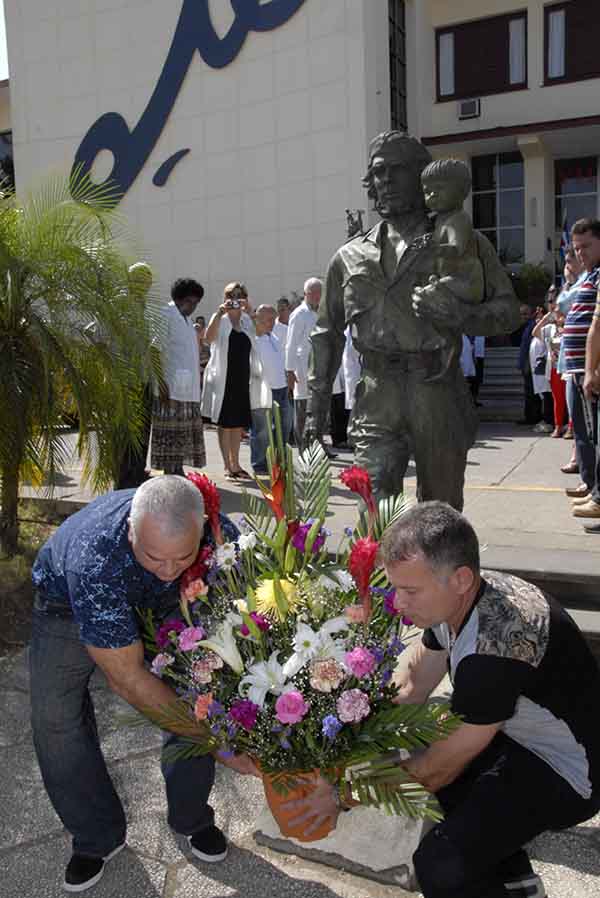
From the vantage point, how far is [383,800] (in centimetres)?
199

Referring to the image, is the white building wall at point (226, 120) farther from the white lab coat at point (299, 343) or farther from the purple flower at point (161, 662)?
the purple flower at point (161, 662)

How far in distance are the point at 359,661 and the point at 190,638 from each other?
1.49 feet

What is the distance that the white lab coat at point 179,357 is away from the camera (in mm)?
6680

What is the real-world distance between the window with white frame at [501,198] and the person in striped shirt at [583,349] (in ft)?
43.7

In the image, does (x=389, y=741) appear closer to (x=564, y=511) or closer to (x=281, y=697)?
(x=281, y=697)

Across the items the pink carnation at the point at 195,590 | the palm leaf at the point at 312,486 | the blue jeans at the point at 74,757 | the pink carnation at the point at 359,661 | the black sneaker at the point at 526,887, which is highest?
the palm leaf at the point at 312,486

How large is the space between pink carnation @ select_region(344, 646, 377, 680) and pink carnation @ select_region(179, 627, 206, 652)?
0.40 metres

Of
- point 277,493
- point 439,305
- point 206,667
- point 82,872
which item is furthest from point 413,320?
point 82,872

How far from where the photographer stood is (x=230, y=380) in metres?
7.82

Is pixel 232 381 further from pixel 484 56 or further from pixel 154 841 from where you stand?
pixel 484 56

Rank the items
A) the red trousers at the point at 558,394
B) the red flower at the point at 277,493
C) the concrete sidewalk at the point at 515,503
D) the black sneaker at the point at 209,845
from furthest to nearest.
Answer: the red trousers at the point at 558,394, the concrete sidewalk at the point at 515,503, the black sneaker at the point at 209,845, the red flower at the point at 277,493

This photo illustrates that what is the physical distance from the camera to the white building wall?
47.1 ft

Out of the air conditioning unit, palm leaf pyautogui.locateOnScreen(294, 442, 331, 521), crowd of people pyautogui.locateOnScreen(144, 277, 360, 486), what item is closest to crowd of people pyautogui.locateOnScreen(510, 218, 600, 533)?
crowd of people pyautogui.locateOnScreen(144, 277, 360, 486)

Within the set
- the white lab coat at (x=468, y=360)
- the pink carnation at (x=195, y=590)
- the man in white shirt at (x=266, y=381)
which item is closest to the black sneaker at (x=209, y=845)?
the pink carnation at (x=195, y=590)
